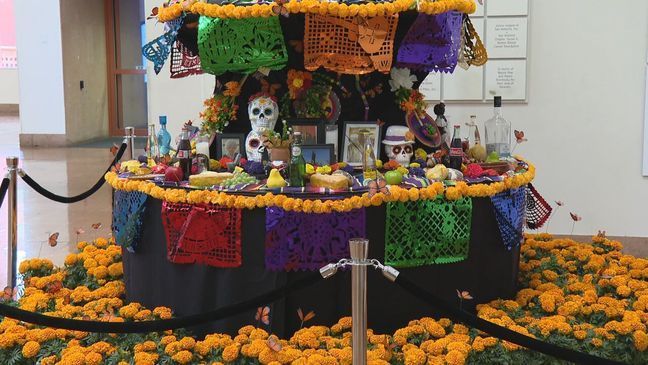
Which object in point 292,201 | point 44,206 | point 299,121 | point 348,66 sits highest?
point 348,66

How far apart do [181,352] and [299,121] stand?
4.87ft

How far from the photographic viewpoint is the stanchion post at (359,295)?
9.12 feet

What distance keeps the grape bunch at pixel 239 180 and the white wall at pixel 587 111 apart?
321cm

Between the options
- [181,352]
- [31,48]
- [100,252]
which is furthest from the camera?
[31,48]

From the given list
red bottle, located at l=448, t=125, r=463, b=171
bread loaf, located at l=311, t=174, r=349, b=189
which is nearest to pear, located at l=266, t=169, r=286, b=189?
bread loaf, located at l=311, t=174, r=349, b=189

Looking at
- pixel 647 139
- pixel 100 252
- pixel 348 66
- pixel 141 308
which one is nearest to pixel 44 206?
pixel 100 252

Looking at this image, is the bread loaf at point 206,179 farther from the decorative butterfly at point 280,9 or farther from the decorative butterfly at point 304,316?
the decorative butterfly at point 280,9

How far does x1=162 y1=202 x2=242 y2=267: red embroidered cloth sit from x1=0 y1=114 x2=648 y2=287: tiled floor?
2.14 m

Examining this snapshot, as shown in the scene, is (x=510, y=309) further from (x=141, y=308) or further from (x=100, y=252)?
(x=100, y=252)

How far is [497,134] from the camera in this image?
206 inches

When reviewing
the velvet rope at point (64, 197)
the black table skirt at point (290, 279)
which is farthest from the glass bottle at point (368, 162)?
the velvet rope at point (64, 197)

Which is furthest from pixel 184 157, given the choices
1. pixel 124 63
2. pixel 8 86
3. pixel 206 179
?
pixel 8 86

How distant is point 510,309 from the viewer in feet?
13.6

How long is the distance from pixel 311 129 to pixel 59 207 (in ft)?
16.2
